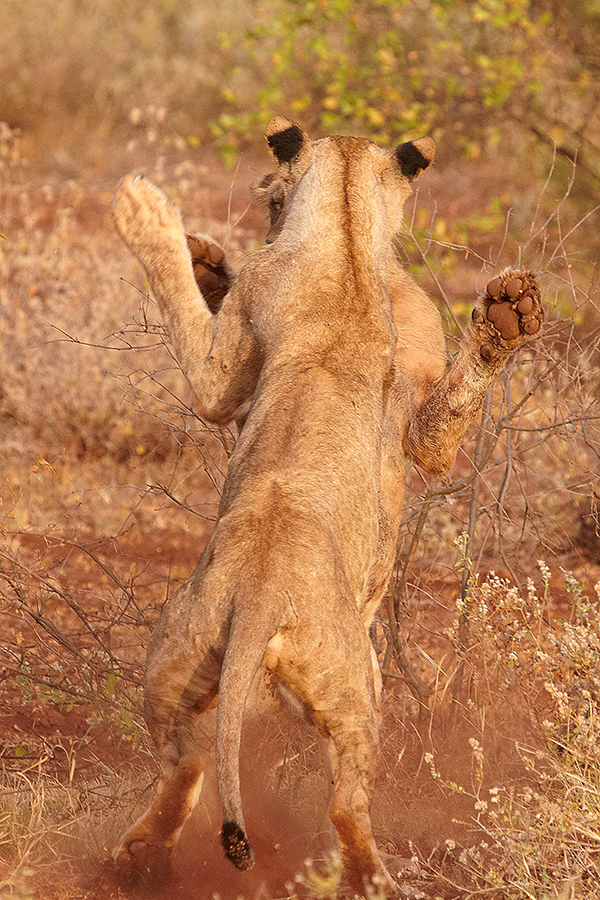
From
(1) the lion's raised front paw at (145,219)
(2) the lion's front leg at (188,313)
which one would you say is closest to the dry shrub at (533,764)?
(2) the lion's front leg at (188,313)

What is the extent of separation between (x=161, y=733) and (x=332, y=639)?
1.97 feet

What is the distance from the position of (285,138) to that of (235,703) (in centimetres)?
222

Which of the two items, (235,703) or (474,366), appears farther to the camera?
(474,366)

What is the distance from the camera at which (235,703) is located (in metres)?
2.82

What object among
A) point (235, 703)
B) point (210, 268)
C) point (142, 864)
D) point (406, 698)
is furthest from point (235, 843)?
point (406, 698)

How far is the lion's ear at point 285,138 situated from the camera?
405cm

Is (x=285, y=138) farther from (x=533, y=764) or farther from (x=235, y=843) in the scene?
(x=235, y=843)

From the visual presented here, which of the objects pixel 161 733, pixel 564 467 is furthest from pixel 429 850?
pixel 564 467

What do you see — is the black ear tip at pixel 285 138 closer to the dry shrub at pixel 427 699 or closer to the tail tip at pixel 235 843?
the dry shrub at pixel 427 699

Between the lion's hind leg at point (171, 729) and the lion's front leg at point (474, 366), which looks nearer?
the lion's hind leg at point (171, 729)

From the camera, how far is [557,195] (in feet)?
41.7

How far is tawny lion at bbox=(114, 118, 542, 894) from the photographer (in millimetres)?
2990

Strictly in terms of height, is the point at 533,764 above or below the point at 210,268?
below

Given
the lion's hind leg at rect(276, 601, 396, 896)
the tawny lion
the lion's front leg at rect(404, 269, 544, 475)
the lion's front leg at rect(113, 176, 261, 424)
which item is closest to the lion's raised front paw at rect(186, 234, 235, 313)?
the tawny lion
